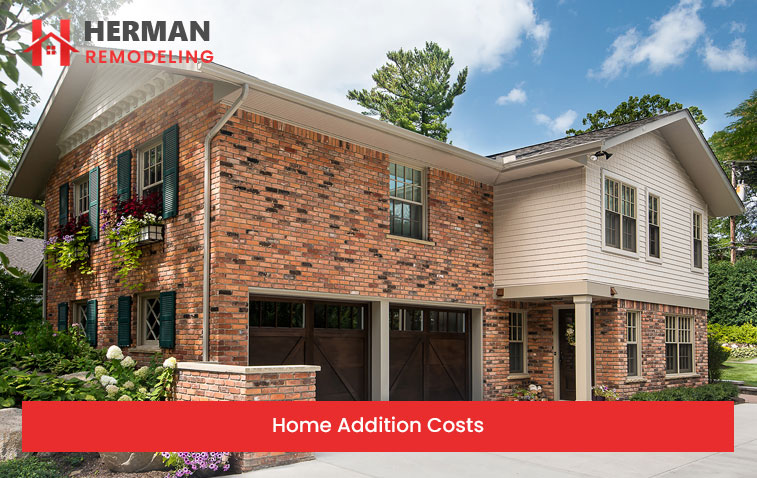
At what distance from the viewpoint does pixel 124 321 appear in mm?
11367

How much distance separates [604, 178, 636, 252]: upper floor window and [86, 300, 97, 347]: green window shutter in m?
10.4

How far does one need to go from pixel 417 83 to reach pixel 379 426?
27.2 meters

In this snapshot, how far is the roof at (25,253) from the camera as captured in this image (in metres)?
26.1

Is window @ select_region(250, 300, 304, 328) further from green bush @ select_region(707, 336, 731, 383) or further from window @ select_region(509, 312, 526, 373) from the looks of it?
green bush @ select_region(707, 336, 731, 383)

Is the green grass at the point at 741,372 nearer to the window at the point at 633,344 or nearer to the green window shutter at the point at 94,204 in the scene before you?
the window at the point at 633,344

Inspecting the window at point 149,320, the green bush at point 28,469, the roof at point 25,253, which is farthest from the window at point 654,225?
the roof at point 25,253

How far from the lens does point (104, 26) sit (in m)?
20.8

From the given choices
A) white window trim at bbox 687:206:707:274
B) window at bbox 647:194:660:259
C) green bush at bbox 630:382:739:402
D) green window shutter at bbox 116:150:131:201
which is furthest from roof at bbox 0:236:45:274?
white window trim at bbox 687:206:707:274

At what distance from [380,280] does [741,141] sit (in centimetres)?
3540

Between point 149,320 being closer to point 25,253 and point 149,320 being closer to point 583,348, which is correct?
point 583,348

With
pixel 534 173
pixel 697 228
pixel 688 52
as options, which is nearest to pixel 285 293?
pixel 534 173

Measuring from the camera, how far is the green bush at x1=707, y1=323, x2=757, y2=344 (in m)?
26.1

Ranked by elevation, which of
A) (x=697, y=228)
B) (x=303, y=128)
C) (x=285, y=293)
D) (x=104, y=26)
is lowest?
(x=285, y=293)

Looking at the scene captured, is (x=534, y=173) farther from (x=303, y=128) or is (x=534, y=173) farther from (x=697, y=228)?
(x=697, y=228)
